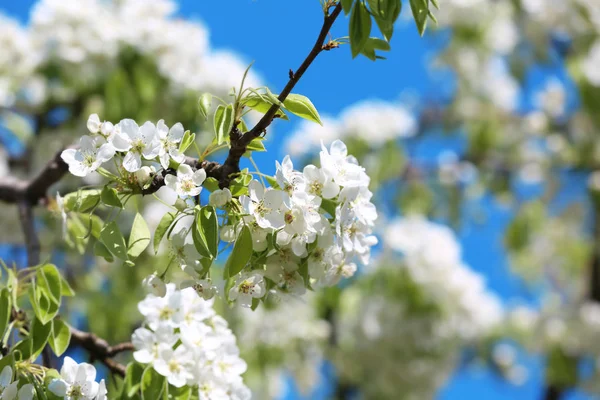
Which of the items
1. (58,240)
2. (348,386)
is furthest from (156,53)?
(348,386)

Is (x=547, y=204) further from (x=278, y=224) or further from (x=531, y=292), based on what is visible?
(x=278, y=224)

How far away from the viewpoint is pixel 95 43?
3312 millimetres

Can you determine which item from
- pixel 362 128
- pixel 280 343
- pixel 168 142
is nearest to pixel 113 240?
pixel 168 142

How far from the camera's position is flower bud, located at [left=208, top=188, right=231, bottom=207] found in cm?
92

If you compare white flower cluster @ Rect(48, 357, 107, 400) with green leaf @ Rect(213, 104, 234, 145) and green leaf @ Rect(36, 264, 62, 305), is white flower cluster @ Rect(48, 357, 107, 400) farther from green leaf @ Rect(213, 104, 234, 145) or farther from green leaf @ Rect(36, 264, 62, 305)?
green leaf @ Rect(213, 104, 234, 145)

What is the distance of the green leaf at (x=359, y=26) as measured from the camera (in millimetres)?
896

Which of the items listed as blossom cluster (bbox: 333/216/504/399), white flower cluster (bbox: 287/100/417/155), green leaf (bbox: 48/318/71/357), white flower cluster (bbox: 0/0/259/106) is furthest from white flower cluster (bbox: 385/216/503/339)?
green leaf (bbox: 48/318/71/357)

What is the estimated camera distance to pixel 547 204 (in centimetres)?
511

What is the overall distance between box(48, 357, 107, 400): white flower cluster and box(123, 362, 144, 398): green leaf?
0.26 feet

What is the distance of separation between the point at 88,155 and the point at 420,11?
0.44 metres

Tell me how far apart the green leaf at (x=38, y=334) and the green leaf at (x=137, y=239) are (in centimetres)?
18

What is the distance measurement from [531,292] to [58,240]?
373 cm

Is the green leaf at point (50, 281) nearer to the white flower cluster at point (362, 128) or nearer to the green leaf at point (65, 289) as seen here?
the green leaf at point (65, 289)

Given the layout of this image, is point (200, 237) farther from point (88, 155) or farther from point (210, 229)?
point (88, 155)
